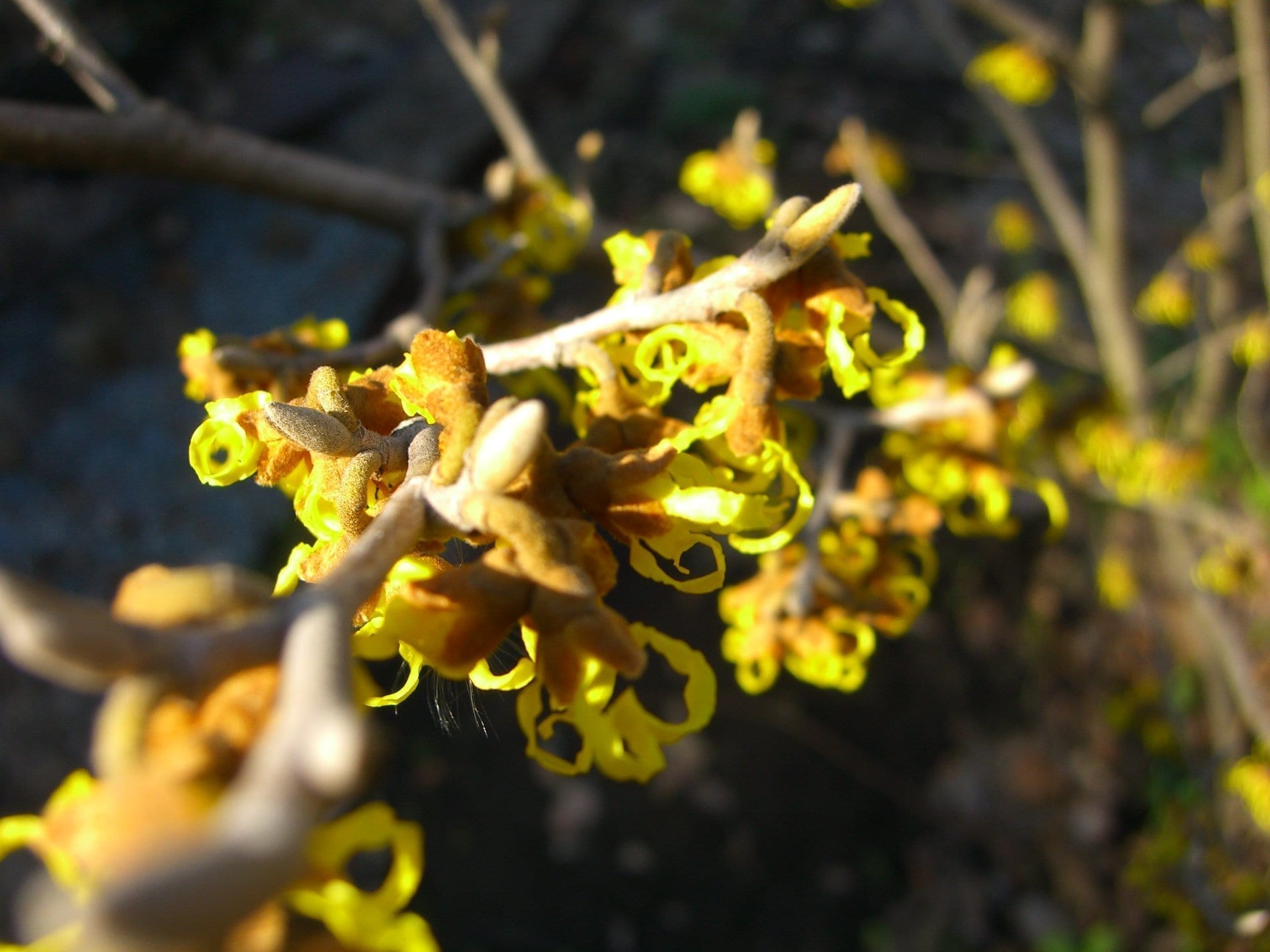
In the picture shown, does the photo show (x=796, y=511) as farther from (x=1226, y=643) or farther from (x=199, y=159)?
(x=1226, y=643)

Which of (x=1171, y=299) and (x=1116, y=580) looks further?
(x=1116, y=580)

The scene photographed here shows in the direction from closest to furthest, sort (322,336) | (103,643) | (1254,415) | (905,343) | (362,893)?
(103,643) < (362,893) < (905,343) < (322,336) < (1254,415)

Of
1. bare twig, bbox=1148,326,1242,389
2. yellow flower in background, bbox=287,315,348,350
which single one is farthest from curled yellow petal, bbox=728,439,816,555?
bare twig, bbox=1148,326,1242,389

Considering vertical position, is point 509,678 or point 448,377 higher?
point 448,377

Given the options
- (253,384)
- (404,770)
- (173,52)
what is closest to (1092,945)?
(404,770)

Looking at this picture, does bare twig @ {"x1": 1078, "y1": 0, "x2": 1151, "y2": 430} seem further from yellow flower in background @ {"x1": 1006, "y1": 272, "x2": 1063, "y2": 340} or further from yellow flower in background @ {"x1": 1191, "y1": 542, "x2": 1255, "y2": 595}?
yellow flower in background @ {"x1": 1006, "y1": 272, "x2": 1063, "y2": 340}

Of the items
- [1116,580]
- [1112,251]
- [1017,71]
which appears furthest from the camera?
[1116,580]

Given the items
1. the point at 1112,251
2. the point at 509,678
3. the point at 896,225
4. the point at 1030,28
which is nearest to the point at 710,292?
the point at 509,678
